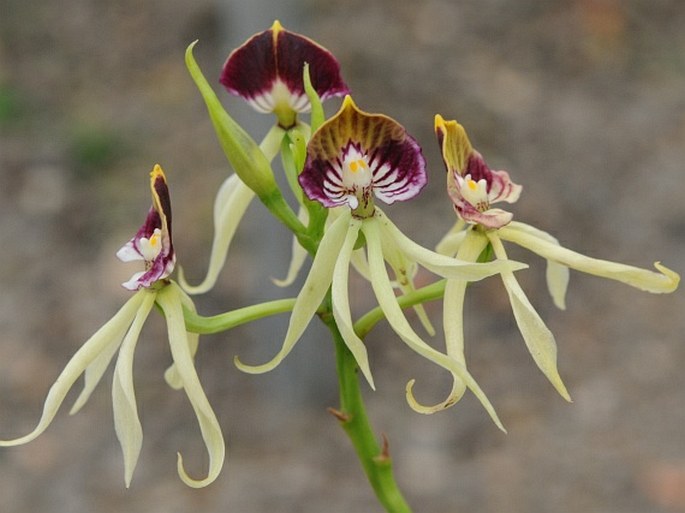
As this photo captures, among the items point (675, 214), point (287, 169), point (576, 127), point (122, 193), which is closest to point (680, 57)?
point (576, 127)

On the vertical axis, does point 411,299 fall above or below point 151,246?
below

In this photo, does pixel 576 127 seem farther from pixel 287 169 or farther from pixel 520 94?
pixel 287 169

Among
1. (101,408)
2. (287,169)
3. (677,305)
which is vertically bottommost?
(677,305)

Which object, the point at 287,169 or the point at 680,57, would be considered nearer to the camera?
the point at 287,169

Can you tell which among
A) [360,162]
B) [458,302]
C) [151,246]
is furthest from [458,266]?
[151,246]

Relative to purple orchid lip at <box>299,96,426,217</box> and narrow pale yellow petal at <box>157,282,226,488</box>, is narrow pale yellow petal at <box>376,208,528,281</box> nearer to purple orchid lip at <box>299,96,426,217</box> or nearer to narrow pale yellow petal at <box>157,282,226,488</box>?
purple orchid lip at <box>299,96,426,217</box>

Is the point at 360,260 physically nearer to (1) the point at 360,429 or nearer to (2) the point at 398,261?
(2) the point at 398,261

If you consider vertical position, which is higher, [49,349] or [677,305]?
[49,349]
